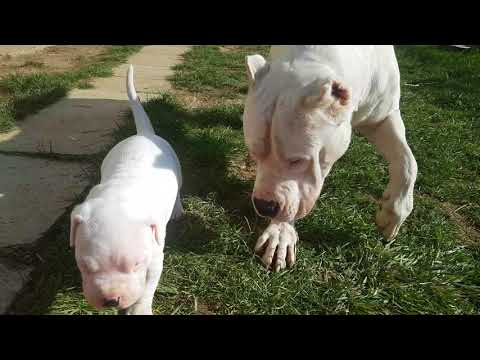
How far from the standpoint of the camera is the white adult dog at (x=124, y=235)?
70.5 inches

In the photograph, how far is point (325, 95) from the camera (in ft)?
7.00

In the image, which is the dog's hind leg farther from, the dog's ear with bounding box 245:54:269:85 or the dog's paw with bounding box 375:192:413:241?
the dog's paw with bounding box 375:192:413:241

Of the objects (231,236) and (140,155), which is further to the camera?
(231,236)

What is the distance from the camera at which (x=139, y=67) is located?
6.93 m

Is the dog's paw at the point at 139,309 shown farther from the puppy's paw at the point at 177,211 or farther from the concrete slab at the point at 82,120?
the concrete slab at the point at 82,120

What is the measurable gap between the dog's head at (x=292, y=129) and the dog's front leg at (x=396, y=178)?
62 centimetres

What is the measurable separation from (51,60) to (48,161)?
13.1 feet

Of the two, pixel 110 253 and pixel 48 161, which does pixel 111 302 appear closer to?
pixel 110 253

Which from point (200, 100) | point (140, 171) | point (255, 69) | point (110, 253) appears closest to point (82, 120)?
point (200, 100)

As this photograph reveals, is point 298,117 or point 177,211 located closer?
point 298,117

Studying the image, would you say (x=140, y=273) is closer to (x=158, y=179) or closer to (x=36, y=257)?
(x=158, y=179)

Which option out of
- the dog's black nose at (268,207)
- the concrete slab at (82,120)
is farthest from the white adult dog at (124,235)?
the concrete slab at (82,120)

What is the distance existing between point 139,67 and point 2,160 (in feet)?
12.6

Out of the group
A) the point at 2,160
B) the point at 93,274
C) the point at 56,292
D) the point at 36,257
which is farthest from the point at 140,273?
the point at 2,160
